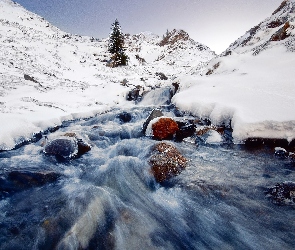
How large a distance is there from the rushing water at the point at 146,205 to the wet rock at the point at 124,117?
3.82 meters

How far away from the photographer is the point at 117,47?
97.1ft

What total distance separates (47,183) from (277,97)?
5.94 meters

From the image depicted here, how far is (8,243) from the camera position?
280cm

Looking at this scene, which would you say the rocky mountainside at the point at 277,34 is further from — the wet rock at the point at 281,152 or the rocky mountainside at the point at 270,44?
the wet rock at the point at 281,152

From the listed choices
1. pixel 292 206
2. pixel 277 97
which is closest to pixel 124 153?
pixel 292 206

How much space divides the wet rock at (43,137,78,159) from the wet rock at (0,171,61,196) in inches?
Answer: 30.8

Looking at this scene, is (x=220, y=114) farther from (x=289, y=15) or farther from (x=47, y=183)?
(x=289, y=15)

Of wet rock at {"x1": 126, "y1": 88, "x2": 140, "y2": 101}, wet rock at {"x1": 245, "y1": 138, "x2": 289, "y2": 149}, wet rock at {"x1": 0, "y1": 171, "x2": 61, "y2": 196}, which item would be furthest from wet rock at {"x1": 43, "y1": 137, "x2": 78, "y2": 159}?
wet rock at {"x1": 126, "y1": 88, "x2": 140, "y2": 101}

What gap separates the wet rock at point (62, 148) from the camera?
5211 millimetres

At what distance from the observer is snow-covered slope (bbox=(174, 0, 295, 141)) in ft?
15.5

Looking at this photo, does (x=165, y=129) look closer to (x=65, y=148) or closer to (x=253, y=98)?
(x=253, y=98)

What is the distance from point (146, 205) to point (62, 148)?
9.30ft

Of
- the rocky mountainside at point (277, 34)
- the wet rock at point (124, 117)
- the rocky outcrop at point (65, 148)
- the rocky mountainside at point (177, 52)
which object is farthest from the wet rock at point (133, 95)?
the rocky mountainside at point (177, 52)

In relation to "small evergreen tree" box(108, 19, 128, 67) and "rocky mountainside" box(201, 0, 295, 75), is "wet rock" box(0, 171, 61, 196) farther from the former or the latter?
"small evergreen tree" box(108, 19, 128, 67)
